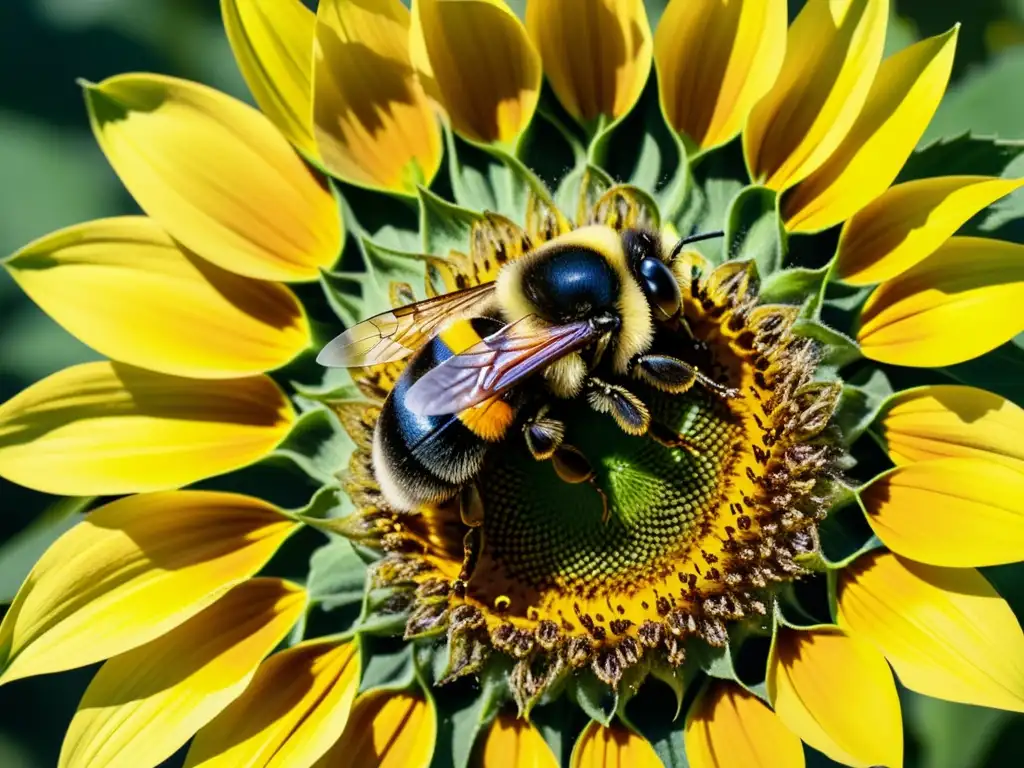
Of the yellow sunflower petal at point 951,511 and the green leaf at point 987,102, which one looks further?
the green leaf at point 987,102

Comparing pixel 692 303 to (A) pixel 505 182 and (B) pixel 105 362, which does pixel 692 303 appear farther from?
(B) pixel 105 362

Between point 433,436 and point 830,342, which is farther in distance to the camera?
point 830,342

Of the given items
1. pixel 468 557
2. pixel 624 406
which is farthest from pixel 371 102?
pixel 468 557

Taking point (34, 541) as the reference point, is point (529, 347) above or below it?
above

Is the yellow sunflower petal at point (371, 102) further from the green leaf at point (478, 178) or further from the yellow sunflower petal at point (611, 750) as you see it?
the yellow sunflower petal at point (611, 750)

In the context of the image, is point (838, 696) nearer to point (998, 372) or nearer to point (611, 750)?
point (611, 750)

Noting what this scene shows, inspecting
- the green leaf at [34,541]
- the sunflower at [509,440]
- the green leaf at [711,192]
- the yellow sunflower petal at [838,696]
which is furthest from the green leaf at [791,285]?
the green leaf at [34,541]

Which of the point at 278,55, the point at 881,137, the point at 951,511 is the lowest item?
the point at 951,511
